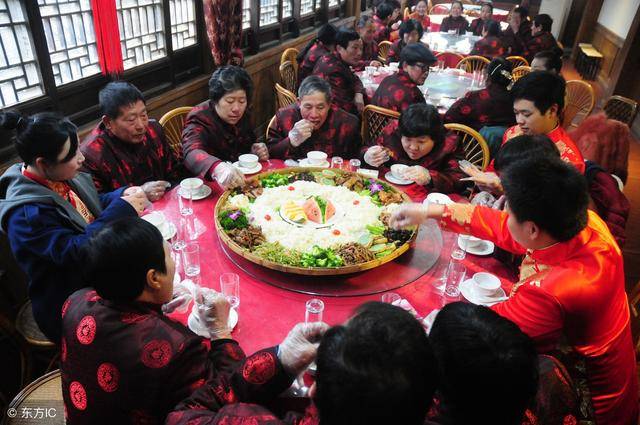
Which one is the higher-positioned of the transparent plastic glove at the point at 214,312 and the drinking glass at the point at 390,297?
the transparent plastic glove at the point at 214,312

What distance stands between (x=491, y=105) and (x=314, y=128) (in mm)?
1913

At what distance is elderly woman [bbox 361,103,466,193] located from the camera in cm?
269

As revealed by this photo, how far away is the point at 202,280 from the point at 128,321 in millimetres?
612

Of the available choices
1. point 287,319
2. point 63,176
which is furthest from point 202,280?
point 63,176

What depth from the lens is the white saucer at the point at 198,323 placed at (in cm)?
158

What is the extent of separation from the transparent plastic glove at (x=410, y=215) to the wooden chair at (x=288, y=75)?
3908 mm

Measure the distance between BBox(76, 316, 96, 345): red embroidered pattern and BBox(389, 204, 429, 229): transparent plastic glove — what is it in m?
1.35

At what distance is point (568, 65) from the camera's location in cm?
1075

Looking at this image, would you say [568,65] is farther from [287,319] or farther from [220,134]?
[287,319]

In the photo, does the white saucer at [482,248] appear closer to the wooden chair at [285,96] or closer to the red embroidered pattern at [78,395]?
the red embroidered pattern at [78,395]

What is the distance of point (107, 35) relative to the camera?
3168 mm

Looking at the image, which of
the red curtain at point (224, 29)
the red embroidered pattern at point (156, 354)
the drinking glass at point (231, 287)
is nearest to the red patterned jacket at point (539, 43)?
the red curtain at point (224, 29)

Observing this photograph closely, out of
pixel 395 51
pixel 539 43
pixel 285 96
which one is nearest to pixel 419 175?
pixel 285 96

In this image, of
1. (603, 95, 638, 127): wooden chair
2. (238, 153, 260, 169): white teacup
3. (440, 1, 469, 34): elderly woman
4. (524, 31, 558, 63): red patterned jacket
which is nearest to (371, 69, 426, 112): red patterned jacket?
(238, 153, 260, 169): white teacup
